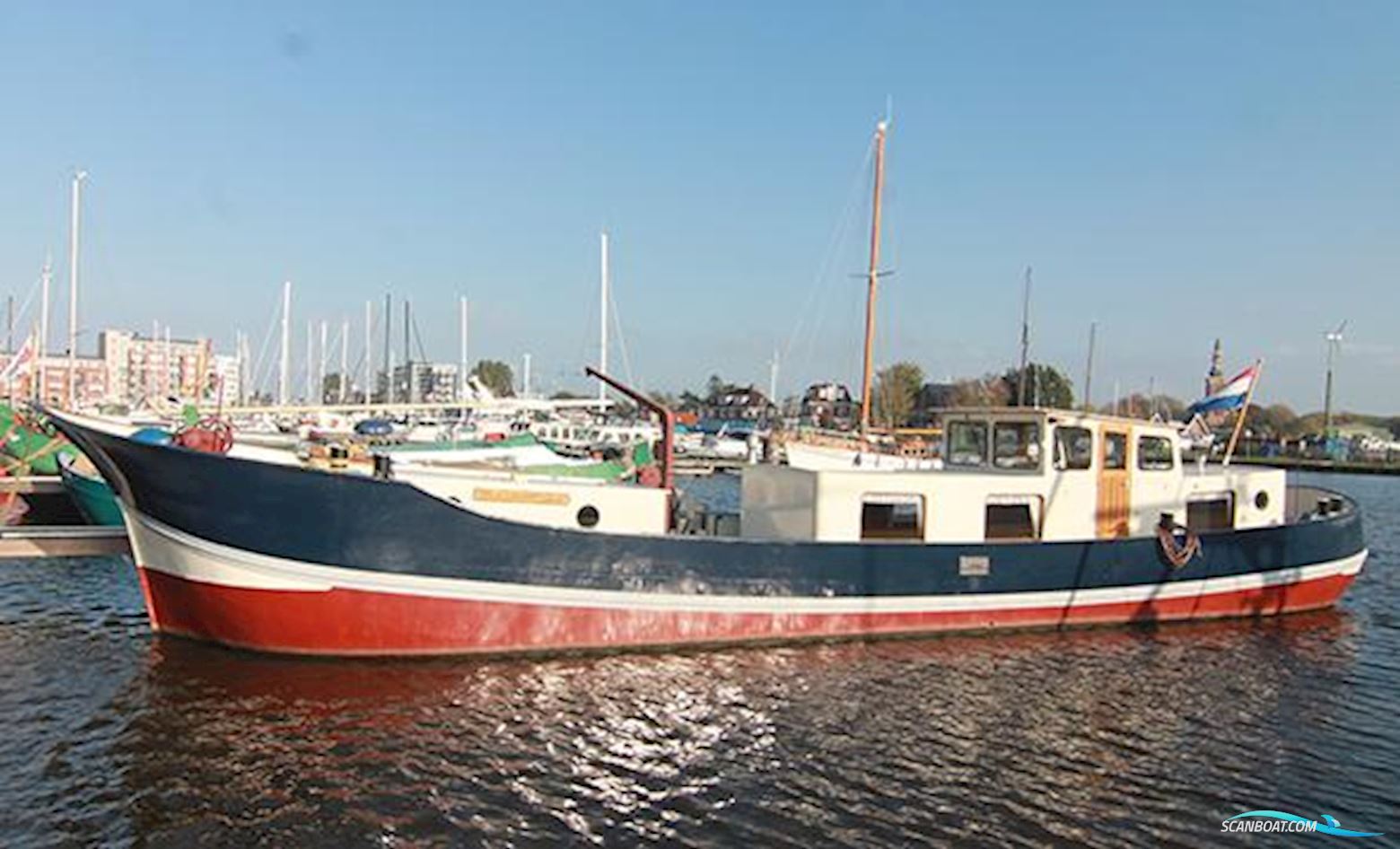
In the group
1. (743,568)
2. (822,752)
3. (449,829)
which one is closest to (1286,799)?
(822,752)

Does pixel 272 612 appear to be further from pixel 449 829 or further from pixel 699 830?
pixel 699 830

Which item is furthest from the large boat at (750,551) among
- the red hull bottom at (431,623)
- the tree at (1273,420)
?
the tree at (1273,420)

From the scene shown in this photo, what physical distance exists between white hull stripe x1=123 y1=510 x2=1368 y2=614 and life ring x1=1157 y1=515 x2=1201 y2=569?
1.71 meters

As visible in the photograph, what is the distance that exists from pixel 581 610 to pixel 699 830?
469 cm

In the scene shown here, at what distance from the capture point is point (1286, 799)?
8.88m

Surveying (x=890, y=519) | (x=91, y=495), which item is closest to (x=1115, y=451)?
(x=890, y=519)

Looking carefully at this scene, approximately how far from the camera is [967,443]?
16172 millimetres

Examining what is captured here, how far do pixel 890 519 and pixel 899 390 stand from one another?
76479 mm

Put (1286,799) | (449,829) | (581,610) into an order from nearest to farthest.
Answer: (449,829) → (1286,799) → (581,610)

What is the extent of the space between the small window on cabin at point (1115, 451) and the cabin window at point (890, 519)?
3.21 meters

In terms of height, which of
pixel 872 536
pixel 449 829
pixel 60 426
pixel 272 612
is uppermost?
pixel 60 426

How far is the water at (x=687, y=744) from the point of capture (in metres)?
7.96

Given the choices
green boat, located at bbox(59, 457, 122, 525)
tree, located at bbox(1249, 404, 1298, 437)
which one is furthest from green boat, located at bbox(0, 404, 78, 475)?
tree, located at bbox(1249, 404, 1298, 437)

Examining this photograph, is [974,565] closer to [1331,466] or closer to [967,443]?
[967,443]
